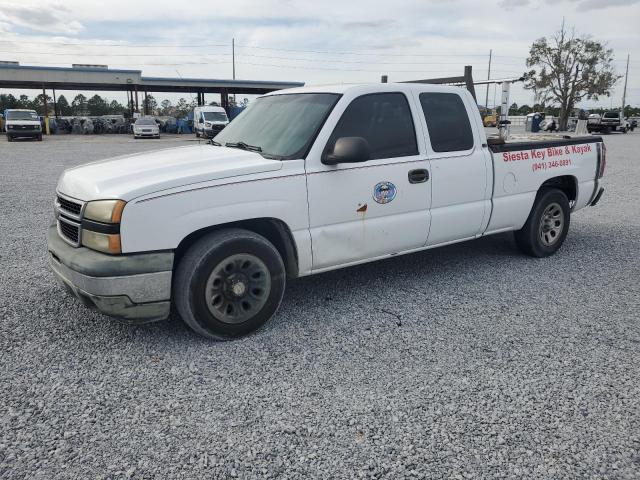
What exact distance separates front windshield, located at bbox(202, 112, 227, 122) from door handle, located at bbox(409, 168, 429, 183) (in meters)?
30.6

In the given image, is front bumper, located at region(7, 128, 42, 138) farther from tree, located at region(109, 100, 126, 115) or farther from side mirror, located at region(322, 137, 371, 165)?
tree, located at region(109, 100, 126, 115)

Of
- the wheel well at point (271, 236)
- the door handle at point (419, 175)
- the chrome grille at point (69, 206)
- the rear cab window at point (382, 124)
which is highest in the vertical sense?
the rear cab window at point (382, 124)

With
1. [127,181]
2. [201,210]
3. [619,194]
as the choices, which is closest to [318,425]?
[201,210]

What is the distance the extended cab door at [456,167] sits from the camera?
181 inches

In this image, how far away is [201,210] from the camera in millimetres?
3463

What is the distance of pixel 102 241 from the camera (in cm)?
334

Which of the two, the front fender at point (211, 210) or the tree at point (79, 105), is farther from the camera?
the tree at point (79, 105)

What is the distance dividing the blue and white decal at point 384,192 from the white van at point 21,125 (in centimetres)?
3081

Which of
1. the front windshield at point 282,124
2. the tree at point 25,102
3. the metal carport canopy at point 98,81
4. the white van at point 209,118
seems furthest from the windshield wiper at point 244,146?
the tree at point 25,102

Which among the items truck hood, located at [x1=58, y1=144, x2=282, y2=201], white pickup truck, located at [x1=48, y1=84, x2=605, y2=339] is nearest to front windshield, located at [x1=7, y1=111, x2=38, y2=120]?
white pickup truck, located at [x1=48, y1=84, x2=605, y2=339]

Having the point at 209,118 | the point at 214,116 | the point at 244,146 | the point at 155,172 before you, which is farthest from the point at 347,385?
the point at 214,116

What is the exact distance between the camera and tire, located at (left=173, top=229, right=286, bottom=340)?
351cm

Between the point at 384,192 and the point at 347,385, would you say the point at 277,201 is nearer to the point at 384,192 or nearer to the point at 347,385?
the point at 384,192

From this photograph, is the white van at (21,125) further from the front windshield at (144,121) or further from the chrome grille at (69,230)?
the chrome grille at (69,230)
